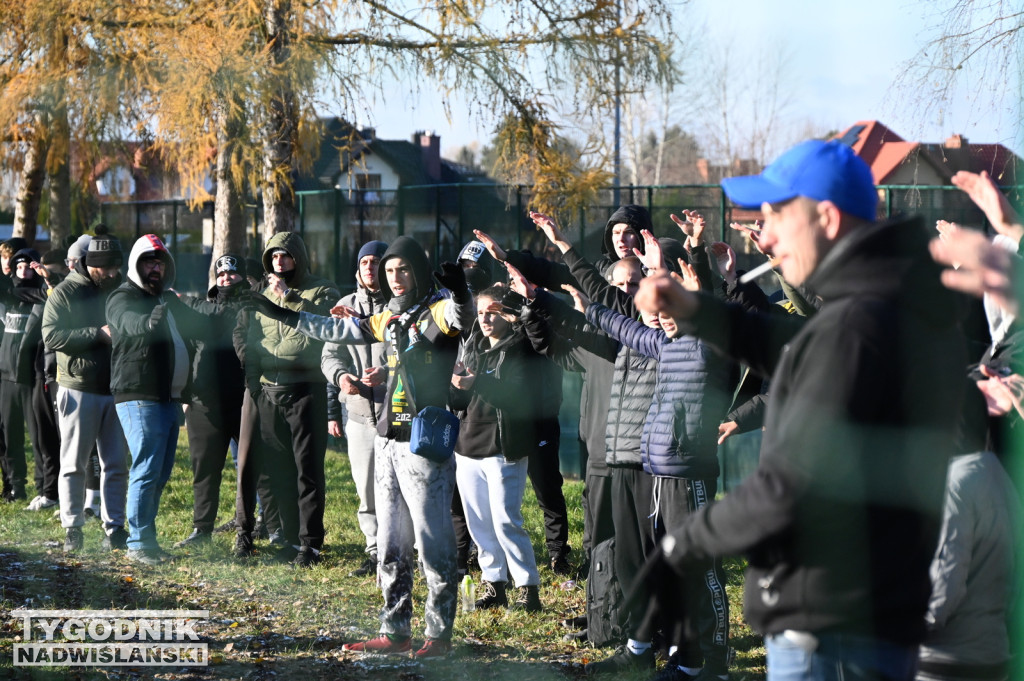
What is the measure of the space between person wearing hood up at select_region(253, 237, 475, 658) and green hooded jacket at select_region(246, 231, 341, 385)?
5.44ft

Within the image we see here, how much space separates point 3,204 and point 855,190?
60.9 feet

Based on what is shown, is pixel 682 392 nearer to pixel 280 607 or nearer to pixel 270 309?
pixel 270 309

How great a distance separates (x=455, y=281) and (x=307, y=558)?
9.20 feet

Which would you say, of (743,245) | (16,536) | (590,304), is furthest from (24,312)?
(743,245)

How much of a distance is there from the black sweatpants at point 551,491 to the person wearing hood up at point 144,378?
92.4 inches

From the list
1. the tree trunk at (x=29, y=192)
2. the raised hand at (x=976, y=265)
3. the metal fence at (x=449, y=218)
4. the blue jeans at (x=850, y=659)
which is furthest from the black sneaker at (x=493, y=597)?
the tree trunk at (x=29, y=192)

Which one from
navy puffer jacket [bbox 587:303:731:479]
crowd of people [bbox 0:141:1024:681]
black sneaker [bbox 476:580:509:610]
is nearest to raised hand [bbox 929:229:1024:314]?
crowd of people [bbox 0:141:1024:681]

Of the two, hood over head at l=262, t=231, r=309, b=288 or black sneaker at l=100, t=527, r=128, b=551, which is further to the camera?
black sneaker at l=100, t=527, r=128, b=551

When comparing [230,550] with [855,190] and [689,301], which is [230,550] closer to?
[689,301]

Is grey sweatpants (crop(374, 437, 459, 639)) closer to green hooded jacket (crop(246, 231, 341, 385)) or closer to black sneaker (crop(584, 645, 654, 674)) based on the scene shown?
black sneaker (crop(584, 645, 654, 674))

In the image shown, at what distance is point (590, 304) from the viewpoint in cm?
457

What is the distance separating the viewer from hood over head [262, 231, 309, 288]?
6.45 metres

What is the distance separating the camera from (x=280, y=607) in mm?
5645

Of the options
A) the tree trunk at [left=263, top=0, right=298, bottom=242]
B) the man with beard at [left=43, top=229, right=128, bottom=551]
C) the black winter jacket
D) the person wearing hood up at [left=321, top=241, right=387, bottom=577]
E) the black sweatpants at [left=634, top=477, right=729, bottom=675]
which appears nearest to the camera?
the black winter jacket
